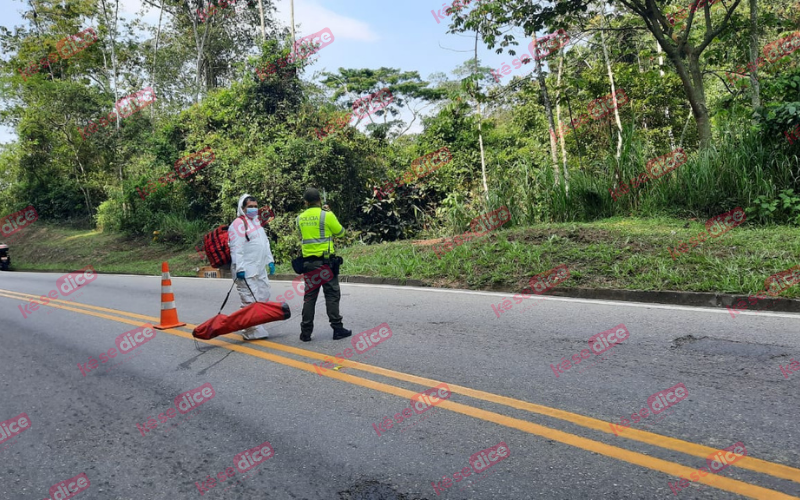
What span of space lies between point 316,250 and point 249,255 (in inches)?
41.4

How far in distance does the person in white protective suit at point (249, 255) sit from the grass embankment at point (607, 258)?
13.4 ft

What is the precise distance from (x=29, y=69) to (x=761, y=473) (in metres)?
44.5

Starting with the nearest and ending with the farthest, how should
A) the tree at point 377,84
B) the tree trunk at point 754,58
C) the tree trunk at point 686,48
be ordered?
1. the tree trunk at point 754,58
2. the tree trunk at point 686,48
3. the tree at point 377,84

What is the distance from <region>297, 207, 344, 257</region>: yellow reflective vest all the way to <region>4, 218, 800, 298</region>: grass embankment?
3872 millimetres

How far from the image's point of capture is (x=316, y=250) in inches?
262

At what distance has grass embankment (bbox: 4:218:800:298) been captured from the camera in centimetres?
768

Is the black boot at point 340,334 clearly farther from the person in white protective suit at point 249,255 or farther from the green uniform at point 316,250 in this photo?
the person in white protective suit at point 249,255

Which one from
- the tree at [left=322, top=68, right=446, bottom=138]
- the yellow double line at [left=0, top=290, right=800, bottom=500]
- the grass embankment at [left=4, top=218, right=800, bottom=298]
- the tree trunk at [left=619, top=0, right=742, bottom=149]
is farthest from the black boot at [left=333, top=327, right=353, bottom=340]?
the tree at [left=322, top=68, right=446, bottom=138]

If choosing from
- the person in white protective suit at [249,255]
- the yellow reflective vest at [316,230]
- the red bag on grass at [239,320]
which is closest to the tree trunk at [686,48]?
the yellow reflective vest at [316,230]

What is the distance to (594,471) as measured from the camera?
3115mm

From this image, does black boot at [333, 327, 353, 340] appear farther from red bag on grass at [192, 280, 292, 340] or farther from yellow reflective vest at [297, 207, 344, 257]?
yellow reflective vest at [297, 207, 344, 257]

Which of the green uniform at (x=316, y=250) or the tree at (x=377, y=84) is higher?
the tree at (x=377, y=84)

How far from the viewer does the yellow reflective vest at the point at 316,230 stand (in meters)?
6.60

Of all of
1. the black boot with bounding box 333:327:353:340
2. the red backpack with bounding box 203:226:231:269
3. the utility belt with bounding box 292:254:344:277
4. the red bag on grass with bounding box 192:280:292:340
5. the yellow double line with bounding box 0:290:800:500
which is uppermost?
the red backpack with bounding box 203:226:231:269
